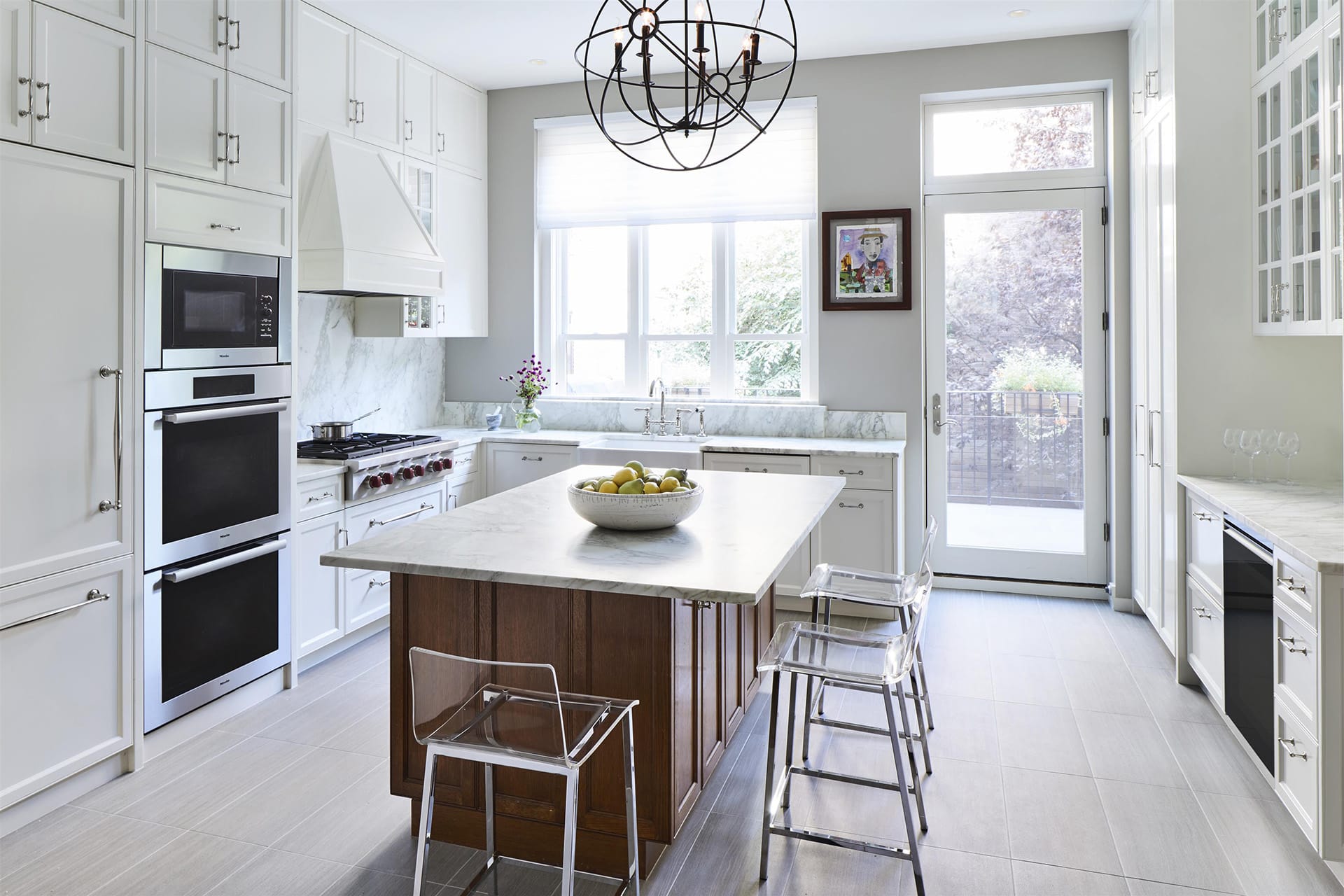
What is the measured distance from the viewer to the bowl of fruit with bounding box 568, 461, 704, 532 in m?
2.34

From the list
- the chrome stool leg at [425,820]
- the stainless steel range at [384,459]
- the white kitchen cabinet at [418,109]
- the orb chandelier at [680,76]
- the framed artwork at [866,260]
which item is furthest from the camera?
the framed artwork at [866,260]

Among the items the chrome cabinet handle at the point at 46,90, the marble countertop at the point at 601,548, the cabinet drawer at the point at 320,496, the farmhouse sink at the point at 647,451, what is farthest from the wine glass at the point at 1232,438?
the chrome cabinet handle at the point at 46,90

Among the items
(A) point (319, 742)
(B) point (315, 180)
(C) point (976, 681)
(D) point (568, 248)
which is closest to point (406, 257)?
(B) point (315, 180)

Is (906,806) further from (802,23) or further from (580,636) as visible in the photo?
(802,23)

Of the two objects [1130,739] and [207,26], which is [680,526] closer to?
[1130,739]

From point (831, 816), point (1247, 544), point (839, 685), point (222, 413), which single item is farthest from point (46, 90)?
point (1247, 544)

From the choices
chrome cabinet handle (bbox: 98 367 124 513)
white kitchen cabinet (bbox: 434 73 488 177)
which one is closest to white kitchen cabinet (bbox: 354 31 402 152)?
white kitchen cabinet (bbox: 434 73 488 177)

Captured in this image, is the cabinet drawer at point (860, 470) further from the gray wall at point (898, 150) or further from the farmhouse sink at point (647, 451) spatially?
the farmhouse sink at point (647, 451)

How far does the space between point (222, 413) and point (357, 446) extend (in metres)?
0.99

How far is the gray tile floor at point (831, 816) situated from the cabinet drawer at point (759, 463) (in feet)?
4.55

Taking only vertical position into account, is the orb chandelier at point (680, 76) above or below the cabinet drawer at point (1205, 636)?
above

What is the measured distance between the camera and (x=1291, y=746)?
2443mm

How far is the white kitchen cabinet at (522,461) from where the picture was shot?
492 centimetres

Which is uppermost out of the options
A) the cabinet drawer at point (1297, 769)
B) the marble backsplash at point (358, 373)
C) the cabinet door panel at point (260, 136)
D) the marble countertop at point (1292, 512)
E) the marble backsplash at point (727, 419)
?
the cabinet door panel at point (260, 136)
